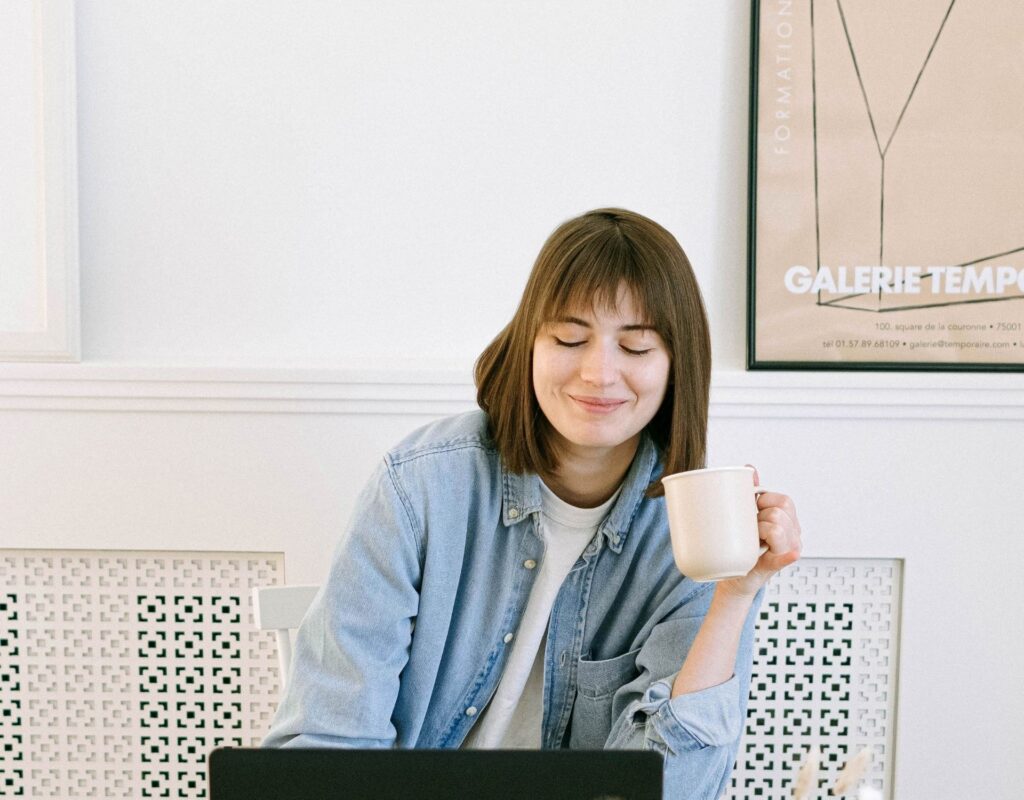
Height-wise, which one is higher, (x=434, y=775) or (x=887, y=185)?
(x=887, y=185)

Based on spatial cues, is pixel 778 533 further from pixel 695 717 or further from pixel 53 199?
pixel 53 199

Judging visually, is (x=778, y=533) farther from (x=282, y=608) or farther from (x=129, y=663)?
(x=129, y=663)

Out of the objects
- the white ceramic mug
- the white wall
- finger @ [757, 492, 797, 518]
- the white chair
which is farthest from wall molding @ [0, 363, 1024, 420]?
the white ceramic mug

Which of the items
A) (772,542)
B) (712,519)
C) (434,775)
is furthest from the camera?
(772,542)

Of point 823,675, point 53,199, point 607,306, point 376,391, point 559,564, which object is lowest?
point 823,675

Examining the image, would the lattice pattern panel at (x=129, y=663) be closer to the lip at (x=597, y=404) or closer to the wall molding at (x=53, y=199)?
the wall molding at (x=53, y=199)

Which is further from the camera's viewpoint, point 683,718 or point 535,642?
point 535,642

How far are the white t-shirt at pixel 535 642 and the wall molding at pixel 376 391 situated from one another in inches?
18.6

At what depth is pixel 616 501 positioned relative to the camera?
3.41 feet

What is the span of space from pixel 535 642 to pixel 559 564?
0.09 metres

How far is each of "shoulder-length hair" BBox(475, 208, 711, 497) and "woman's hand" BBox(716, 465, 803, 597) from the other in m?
0.12

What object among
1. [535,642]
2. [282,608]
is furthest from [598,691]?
[282,608]

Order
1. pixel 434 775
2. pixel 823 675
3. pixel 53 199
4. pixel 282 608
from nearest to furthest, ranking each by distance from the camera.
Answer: pixel 434 775, pixel 282 608, pixel 53 199, pixel 823 675

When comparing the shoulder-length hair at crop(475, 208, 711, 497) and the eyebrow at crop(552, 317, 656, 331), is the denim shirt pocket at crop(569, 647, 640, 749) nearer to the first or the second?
the shoulder-length hair at crop(475, 208, 711, 497)
